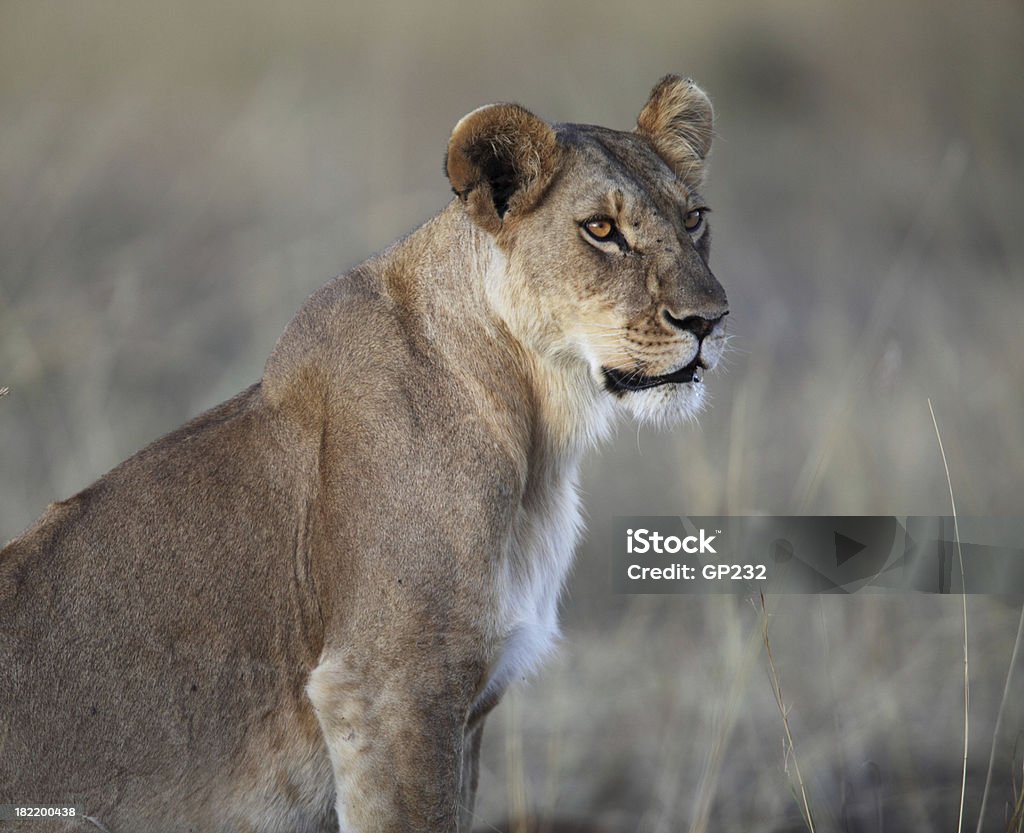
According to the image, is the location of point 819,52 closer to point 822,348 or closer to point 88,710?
point 822,348

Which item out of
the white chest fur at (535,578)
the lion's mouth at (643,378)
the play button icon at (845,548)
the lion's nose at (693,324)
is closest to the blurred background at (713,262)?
the play button icon at (845,548)

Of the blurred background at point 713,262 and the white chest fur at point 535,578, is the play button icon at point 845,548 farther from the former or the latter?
the white chest fur at point 535,578

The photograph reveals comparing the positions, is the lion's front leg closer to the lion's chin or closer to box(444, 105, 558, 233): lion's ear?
the lion's chin

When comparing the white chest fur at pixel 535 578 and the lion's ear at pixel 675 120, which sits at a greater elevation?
the lion's ear at pixel 675 120

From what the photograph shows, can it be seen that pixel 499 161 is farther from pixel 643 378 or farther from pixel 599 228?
pixel 643 378

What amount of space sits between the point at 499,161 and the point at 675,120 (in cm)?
72

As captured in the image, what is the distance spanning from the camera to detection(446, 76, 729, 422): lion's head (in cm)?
319

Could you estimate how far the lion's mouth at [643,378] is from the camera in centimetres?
323

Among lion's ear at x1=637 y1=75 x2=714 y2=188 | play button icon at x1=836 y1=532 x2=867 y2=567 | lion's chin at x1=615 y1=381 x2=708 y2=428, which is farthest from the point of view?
play button icon at x1=836 y1=532 x2=867 y2=567

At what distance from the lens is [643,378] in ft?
10.7

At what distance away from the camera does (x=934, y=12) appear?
7.32 m

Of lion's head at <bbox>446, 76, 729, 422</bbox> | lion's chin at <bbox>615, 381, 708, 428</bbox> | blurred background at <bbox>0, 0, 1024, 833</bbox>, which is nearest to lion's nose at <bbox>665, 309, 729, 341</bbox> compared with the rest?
lion's head at <bbox>446, 76, 729, 422</bbox>

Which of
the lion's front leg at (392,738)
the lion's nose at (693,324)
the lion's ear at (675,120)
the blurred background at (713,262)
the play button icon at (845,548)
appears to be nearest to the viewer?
the lion's front leg at (392,738)

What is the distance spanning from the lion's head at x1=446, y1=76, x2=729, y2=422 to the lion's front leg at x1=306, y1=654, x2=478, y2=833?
0.84 meters
